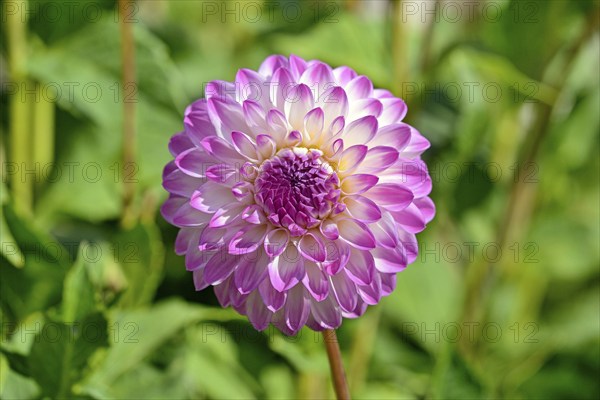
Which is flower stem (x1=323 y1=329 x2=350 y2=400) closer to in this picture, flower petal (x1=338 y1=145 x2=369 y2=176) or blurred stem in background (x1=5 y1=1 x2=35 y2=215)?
flower petal (x1=338 y1=145 x2=369 y2=176)

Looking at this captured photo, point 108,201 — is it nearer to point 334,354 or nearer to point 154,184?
point 154,184

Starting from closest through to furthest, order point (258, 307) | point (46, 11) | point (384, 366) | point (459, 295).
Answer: point (258, 307) < point (46, 11) < point (384, 366) < point (459, 295)

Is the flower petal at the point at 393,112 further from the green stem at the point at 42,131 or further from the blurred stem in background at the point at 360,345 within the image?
the green stem at the point at 42,131

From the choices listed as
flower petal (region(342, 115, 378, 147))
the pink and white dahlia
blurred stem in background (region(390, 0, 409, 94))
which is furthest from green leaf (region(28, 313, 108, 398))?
blurred stem in background (region(390, 0, 409, 94))

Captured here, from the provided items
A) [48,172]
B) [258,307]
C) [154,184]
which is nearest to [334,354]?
[258,307]

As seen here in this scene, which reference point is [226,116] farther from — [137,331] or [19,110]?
[19,110]

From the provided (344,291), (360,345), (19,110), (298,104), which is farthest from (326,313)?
(19,110)
